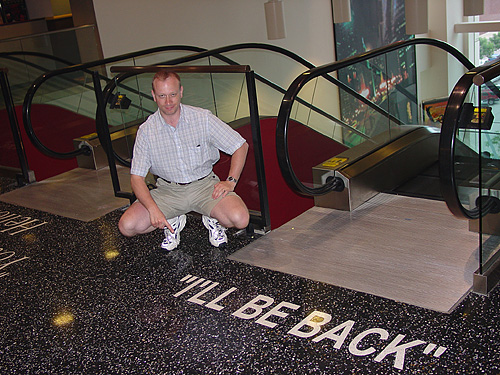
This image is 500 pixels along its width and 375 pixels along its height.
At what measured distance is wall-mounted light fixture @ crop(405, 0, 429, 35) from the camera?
314 inches

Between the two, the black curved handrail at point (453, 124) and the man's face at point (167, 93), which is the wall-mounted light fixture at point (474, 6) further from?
the man's face at point (167, 93)

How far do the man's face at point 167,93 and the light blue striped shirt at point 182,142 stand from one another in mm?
144

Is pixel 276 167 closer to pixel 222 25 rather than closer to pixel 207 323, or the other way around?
pixel 207 323

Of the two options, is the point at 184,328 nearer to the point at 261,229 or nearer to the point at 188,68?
the point at 261,229

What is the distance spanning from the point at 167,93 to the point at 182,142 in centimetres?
32

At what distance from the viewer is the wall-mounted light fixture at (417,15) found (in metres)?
7.96

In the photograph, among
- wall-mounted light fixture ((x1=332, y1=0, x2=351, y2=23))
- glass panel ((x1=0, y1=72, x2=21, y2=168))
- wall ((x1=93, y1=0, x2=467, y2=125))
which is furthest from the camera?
wall-mounted light fixture ((x1=332, y1=0, x2=351, y2=23))

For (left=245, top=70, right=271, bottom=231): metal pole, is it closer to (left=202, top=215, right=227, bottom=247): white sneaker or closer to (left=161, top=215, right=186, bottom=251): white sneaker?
(left=202, top=215, right=227, bottom=247): white sneaker

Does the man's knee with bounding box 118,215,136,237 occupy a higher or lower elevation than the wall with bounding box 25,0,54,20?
lower

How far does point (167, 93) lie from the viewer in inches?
134

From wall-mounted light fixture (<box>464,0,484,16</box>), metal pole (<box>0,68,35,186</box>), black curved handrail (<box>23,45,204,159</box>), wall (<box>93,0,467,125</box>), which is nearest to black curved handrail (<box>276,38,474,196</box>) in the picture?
black curved handrail (<box>23,45,204,159</box>)

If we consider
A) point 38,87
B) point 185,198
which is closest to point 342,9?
point 38,87

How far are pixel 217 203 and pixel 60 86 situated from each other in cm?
370

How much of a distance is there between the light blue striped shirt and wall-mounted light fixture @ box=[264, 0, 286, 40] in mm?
5791
